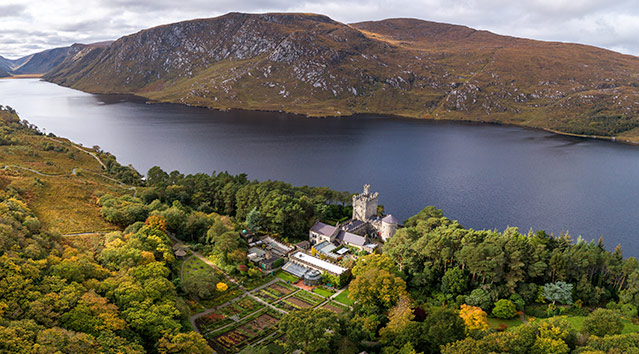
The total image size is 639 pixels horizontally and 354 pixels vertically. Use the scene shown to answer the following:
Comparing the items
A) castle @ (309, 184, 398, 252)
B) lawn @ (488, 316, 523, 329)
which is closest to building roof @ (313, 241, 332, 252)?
castle @ (309, 184, 398, 252)

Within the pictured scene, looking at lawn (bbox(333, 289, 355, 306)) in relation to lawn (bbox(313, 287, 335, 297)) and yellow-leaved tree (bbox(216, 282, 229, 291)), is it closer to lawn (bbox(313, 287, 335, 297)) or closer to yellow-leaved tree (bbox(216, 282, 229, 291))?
lawn (bbox(313, 287, 335, 297))

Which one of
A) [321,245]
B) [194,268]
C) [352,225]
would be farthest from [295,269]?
[352,225]

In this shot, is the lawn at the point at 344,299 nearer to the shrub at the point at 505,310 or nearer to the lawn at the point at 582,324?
the shrub at the point at 505,310

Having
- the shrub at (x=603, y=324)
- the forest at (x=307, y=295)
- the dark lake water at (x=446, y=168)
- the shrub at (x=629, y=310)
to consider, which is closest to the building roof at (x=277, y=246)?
the forest at (x=307, y=295)

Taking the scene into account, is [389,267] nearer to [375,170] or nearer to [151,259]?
[151,259]

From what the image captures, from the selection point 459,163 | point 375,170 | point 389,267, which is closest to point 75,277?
point 389,267

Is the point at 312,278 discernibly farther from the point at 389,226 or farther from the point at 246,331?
the point at 389,226
